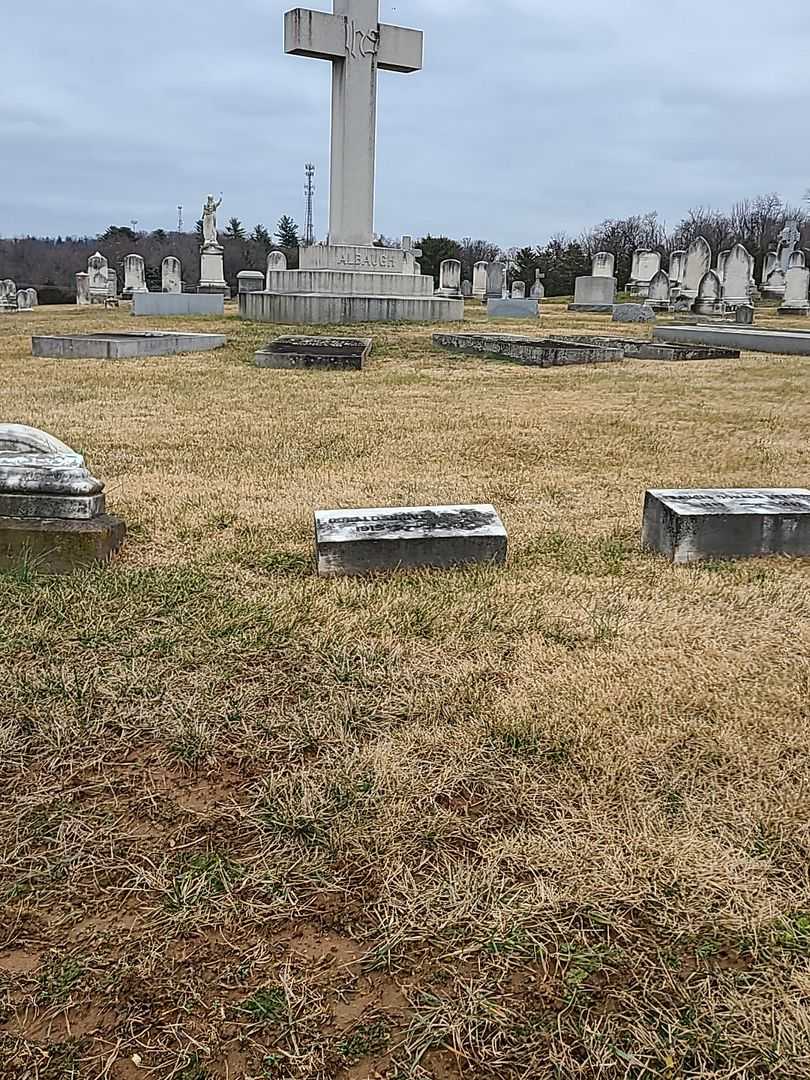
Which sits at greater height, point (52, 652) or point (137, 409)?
point (137, 409)

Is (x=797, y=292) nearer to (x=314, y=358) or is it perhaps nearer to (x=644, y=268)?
(x=644, y=268)

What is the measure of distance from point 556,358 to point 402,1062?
10.9 meters

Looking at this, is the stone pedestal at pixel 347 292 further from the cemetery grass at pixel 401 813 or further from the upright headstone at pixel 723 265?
the cemetery grass at pixel 401 813

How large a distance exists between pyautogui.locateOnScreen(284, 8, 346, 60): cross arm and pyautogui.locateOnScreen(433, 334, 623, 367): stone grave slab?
6372 millimetres

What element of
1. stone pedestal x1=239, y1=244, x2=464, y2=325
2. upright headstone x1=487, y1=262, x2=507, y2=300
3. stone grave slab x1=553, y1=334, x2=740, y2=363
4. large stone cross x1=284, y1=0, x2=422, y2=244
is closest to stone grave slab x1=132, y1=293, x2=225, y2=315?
stone pedestal x1=239, y1=244, x2=464, y2=325

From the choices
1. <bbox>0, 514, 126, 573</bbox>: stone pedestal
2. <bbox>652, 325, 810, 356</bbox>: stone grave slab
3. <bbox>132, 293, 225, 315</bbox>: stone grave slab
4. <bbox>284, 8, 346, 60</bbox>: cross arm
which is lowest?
<bbox>0, 514, 126, 573</bbox>: stone pedestal

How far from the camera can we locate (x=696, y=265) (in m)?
26.6

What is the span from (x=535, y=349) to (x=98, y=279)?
20.5m

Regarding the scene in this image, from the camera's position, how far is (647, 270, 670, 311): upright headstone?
2500cm

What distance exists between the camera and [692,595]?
3.37m

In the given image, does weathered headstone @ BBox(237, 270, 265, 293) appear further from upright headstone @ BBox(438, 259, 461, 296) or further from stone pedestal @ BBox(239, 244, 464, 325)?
stone pedestal @ BBox(239, 244, 464, 325)

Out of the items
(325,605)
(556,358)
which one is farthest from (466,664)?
(556,358)

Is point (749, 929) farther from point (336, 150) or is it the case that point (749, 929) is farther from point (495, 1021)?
point (336, 150)

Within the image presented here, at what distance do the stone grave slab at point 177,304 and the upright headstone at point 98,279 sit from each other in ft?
32.5
